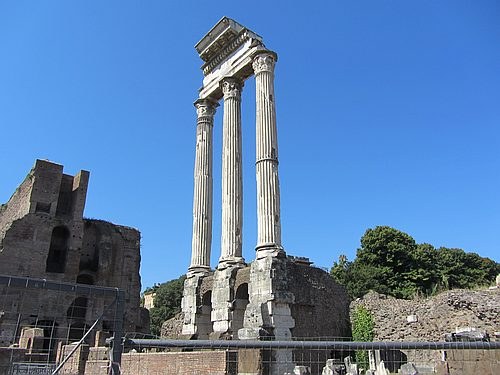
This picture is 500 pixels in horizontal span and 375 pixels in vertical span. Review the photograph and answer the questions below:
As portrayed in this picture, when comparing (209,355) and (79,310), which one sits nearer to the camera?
(209,355)

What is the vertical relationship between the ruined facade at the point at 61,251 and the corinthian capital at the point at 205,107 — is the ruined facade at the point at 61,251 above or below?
below

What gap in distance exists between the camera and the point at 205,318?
1797 cm

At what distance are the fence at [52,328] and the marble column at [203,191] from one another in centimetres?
413

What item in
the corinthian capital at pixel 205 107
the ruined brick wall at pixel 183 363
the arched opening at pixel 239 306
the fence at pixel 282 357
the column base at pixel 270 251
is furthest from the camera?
the corinthian capital at pixel 205 107

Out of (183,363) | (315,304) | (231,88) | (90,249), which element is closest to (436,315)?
(315,304)

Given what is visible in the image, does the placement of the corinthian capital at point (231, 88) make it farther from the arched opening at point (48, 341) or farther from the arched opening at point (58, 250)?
the arched opening at point (58, 250)

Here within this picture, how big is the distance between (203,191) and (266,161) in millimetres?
4399

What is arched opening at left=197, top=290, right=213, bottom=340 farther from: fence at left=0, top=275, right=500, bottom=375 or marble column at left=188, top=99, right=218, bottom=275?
fence at left=0, top=275, right=500, bottom=375

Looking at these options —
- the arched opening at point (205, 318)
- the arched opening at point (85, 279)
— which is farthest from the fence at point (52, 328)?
the arched opening at point (205, 318)

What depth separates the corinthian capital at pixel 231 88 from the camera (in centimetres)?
1941

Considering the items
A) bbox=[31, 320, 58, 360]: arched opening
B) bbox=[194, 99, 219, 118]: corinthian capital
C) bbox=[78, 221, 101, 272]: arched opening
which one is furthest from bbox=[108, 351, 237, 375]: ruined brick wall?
bbox=[78, 221, 101, 272]: arched opening

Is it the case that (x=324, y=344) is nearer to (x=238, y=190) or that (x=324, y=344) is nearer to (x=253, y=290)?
(x=253, y=290)

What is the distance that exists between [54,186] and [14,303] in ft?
28.2

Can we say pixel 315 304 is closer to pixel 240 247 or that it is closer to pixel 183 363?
pixel 240 247
